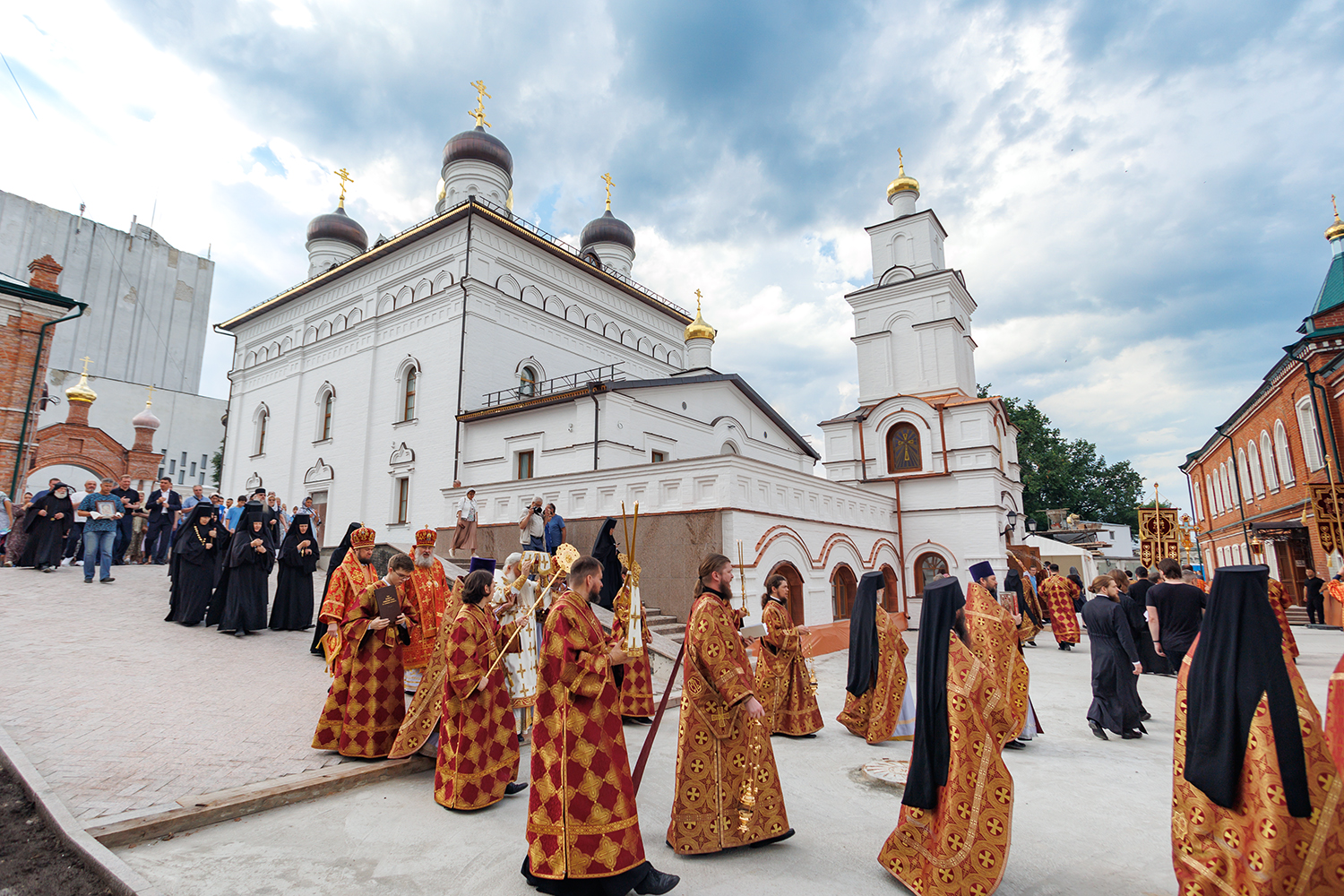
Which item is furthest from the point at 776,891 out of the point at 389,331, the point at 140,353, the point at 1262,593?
the point at 140,353

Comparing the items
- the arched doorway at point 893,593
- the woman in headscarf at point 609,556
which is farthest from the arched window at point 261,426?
the arched doorway at point 893,593

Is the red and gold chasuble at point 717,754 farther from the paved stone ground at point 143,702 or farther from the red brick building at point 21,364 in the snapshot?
the red brick building at point 21,364

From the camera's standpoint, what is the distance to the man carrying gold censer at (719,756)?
3807mm

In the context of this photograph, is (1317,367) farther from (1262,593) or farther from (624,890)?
(624,890)

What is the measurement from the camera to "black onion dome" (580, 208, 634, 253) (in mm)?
30781

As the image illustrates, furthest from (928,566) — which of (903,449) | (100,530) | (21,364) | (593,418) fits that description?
(21,364)

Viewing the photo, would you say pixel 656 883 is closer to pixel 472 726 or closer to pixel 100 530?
pixel 472 726

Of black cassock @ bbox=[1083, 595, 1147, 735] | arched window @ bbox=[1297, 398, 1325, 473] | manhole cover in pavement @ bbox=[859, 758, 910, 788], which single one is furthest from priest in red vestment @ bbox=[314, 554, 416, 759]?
arched window @ bbox=[1297, 398, 1325, 473]

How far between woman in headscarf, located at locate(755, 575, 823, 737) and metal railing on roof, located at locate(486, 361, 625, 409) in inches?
534

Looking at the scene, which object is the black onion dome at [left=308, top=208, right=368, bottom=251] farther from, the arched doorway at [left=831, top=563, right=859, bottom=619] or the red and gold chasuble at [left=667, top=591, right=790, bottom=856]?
the red and gold chasuble at [left=667, top=591, right=790, bottom=856]

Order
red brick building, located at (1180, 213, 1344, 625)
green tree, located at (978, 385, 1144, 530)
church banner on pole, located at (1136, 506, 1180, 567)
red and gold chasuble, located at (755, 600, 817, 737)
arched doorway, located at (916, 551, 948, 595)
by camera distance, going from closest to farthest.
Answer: red and gold chasuble, located at (755, 600, 817, 737)
red brick building, located at (1180, 213, 1344, 625)
arched doorway, located at (916, 551, 948, 595)
church banner on pole, located at (1136, 506, 1180, 567)
green tree, located at (978, 385, 1144, 530)

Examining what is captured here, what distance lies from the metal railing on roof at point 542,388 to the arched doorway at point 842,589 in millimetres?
8628

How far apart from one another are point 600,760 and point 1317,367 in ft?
75.0

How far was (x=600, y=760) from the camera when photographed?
3.31 m
